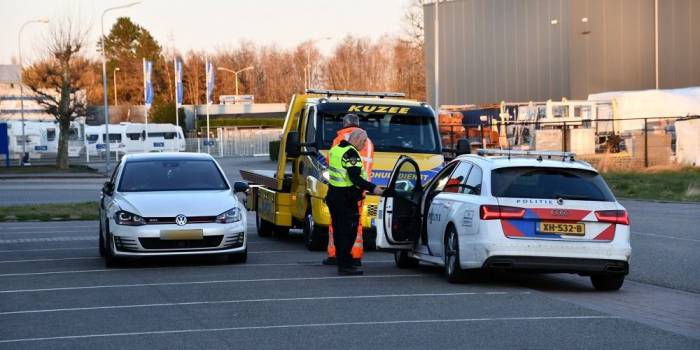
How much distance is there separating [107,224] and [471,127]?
3722 centimetres

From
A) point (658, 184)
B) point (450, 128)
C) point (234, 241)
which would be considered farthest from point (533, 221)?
point (450, 128)

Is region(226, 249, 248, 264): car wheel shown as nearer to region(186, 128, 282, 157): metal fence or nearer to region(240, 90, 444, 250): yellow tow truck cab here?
region(240, 90, 444, 250): yellow tow truck cab

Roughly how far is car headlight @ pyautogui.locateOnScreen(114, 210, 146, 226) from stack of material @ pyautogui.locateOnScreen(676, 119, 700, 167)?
3095 cm

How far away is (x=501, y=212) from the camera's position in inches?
494

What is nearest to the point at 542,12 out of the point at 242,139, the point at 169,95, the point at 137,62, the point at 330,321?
the point at 242,139

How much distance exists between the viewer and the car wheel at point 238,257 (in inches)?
632

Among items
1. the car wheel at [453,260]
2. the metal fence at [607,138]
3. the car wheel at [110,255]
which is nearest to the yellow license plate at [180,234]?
the car wheel at [110,255]

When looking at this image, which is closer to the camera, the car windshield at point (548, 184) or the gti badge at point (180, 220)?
the car windshield at point (548, 184)

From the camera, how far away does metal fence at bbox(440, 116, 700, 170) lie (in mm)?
44312

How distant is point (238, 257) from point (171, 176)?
1.77m

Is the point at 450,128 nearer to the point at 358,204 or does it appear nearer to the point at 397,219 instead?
the point at 358,204

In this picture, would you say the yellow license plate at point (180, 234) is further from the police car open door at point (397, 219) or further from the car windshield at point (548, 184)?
the car windshield at point (548, 184)

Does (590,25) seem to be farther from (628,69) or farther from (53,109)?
(53,109)

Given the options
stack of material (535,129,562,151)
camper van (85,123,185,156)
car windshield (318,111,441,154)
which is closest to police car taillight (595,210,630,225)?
car windshield (318,111,441,154)
